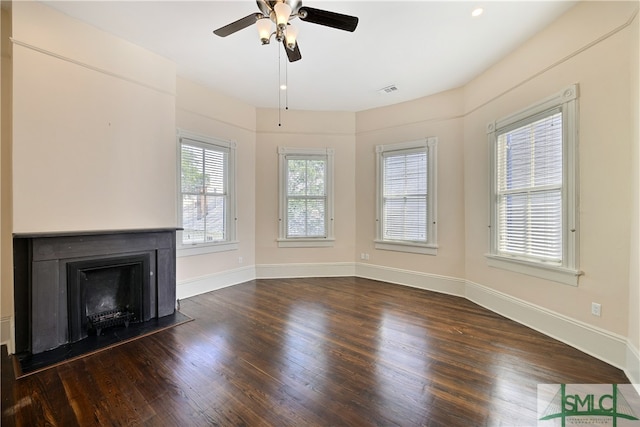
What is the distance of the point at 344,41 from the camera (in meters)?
3.01

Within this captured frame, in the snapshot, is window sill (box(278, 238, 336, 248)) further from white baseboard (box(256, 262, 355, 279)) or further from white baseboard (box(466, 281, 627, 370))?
white baseboard (box(466, 281, 627, 370))

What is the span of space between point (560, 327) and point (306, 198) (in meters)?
3.94

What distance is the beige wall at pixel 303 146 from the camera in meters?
5.05

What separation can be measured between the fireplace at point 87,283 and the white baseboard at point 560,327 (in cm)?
417

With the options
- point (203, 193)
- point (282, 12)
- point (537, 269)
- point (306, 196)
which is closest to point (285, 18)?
point (282, 12)

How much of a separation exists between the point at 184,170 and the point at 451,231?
427 cm

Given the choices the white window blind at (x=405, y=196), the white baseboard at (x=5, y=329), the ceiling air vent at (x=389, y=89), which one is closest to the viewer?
the white baseboard at (x=5, y=329)

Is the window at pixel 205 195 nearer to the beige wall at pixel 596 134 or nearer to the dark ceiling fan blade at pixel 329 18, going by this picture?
the dark ceiling fan blade at pixel 329 18

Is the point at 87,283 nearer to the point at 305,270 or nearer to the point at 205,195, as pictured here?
the point at 205,195

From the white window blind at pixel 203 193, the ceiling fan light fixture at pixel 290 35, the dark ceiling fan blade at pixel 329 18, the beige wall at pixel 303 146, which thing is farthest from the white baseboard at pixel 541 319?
the ceiling fan light fixture at pixel 290 35

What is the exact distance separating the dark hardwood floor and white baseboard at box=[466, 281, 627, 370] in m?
0.11

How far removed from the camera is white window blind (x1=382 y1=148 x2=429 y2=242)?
15.0ft

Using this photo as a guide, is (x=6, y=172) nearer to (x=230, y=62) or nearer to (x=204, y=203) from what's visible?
(x=204, y=203)

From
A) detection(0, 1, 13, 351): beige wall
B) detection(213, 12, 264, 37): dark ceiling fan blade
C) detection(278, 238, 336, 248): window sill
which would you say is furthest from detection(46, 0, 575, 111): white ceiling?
detection(278, 238, 336, 248): window sill
